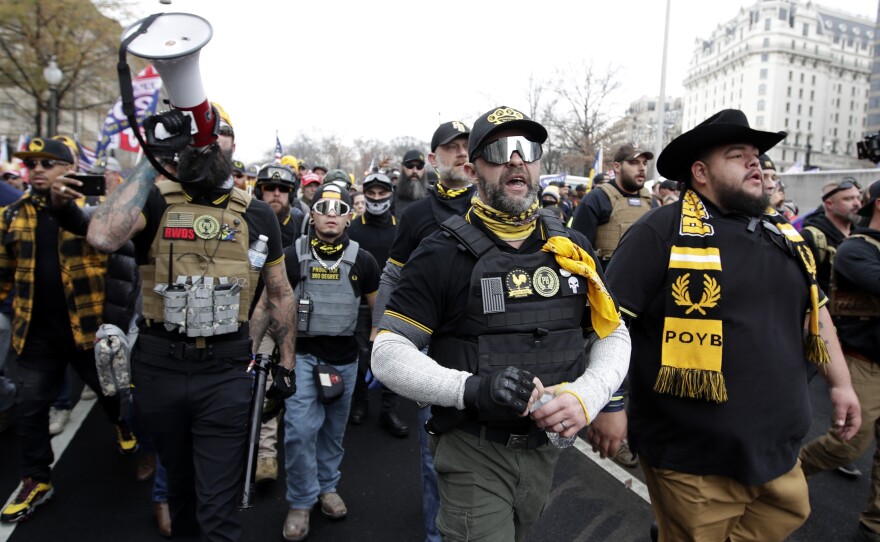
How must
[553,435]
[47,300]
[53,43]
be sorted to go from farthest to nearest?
1. [53,43]
2. [47,300]
3. [553,435]

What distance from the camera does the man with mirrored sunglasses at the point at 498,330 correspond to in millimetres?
1982

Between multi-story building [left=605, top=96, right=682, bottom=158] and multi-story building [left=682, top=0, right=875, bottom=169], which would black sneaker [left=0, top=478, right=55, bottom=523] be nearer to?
multi-story building [left=605, top=96, right=682, bottom=158]

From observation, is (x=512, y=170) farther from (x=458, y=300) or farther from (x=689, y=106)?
(x=689, y=106)

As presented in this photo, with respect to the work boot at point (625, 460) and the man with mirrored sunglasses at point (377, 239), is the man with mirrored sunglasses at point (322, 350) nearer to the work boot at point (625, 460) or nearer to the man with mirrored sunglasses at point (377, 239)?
the man with mirrored sunglasses at point (377, 239)

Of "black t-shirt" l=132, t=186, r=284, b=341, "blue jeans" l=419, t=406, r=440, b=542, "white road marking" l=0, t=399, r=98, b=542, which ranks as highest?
"black t-shirt" l=132, t=186, r=284, b=341

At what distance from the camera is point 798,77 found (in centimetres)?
9969

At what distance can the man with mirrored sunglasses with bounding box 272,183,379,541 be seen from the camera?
348 centimetres

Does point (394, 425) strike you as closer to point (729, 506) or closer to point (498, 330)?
point (729, 506)

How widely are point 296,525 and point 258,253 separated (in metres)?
1.80

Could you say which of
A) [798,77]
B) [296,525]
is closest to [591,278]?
[296,525]

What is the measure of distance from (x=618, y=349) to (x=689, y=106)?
139m

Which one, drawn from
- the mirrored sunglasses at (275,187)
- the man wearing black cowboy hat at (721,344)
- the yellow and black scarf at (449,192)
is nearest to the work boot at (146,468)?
the mirrored sunglasses at (275,187)

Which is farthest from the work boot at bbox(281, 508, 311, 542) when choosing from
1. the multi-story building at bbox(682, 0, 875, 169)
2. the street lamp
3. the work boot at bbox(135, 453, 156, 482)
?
the multi-story building at bbox(682, 0, 875, 169)

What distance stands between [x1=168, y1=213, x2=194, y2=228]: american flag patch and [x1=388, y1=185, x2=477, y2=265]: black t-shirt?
3.96ft
